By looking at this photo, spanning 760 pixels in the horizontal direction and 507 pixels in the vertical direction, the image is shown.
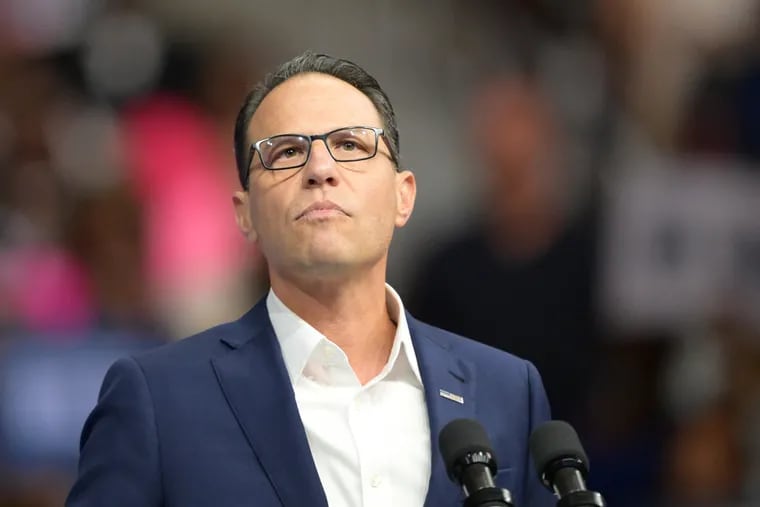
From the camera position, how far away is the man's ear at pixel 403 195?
280 centimetres

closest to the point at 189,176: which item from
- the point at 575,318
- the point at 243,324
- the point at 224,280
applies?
the point at 224,280

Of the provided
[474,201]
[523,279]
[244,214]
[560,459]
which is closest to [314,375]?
[244,214]

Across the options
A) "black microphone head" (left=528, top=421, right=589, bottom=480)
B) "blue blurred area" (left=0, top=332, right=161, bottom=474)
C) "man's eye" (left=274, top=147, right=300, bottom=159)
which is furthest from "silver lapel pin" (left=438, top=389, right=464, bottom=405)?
"blue blurred area" (left=0, top=332, right=161, bottom=474)

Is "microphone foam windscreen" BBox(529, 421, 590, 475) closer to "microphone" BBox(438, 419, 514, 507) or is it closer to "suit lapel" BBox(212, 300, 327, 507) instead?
"microphone" BBox(438, 419, 514, 507)

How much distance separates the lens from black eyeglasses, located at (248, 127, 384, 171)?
8.66 feet

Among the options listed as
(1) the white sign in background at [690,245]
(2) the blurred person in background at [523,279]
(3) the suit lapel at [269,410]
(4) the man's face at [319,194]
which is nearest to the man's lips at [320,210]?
(4) the man's face at [319,194]

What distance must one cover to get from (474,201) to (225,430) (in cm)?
288

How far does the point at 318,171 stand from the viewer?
259cm

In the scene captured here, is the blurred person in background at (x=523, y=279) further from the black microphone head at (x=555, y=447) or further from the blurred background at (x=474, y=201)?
the black microphone head at (x=555, y=447)

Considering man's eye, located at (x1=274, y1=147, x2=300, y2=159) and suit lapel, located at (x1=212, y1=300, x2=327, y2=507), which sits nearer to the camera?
suit lapel, located at (x1=212, y1=300, x2=327, y2=507)

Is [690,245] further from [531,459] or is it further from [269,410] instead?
[269,410]

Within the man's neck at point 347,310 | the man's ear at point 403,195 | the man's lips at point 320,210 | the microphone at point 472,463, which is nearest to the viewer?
the microphone at point 472,463

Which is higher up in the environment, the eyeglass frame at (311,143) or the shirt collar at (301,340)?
the eyeglass frame at (311,143)

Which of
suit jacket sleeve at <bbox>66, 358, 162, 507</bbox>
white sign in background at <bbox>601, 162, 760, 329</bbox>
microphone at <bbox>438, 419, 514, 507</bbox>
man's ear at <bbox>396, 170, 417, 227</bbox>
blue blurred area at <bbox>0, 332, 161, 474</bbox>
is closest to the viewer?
microphone at <bbox>438, 419, 514, 507</bbox>
